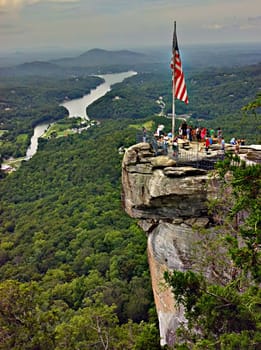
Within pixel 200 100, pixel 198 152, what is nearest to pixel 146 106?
pixel 200 100

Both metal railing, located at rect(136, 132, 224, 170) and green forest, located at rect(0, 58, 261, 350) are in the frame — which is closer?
green forest, located at rect(0, 58, 261, 350)

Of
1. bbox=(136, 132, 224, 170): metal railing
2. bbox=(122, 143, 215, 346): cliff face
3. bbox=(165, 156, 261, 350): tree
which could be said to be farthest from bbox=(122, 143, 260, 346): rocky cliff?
bbox=(165, 156, 261, 350): tree

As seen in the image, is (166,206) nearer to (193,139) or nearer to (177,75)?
(193,139)

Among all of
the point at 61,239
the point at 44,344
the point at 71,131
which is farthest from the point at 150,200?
the point at 71,131

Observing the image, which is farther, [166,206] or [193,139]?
[193,139]

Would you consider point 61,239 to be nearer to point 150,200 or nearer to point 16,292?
point 16,292

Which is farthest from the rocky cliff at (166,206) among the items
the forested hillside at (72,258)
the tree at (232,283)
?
the forested hillside at (72,258)

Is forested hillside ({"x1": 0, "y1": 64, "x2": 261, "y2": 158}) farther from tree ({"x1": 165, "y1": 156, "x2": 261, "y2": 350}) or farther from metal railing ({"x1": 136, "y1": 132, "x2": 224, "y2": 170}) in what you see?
tree ({"x1": 165, "y1": 156, "x2": 261, "y2": 350})
